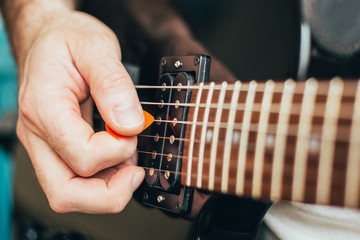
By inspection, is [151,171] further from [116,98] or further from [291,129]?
[291,129]

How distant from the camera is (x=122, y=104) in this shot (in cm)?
39

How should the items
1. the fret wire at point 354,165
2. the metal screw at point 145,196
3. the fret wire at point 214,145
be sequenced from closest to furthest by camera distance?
the fret wire at point 354,165 → the fret wire at point 214,145 → the metal screw at point 145,196

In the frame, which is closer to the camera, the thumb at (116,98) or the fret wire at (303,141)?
the fret wire at (303,141)

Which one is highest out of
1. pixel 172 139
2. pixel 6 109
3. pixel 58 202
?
pixel 172 139

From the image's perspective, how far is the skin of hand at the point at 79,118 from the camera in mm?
396

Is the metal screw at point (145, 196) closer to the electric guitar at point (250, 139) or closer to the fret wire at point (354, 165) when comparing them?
the electric guitar at point (250, 139)

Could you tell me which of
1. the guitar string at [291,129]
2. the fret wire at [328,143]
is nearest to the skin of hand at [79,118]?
the guitar string at [291,129]

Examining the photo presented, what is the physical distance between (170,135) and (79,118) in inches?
4.6

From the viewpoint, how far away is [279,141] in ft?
0.95

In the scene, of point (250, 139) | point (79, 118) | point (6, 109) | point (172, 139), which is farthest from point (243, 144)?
point (6, 109)

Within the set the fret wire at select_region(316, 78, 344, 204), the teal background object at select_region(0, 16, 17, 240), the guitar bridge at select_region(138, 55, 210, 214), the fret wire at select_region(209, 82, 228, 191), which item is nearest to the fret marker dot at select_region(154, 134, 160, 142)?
the guitar bridge at select_region(138, 55, 210, 214)

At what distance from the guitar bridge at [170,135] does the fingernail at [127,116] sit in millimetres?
45

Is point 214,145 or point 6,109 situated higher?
point 214,145

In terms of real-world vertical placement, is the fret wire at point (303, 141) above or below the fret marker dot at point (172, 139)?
above
